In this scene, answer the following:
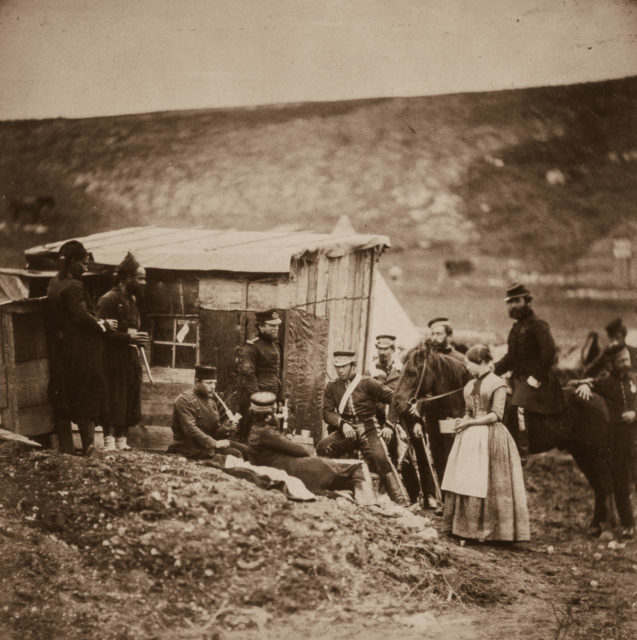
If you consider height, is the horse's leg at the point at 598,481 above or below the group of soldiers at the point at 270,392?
below

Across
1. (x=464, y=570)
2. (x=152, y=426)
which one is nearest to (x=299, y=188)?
(x=152, y=426)

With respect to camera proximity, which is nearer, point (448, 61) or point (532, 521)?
point (448, 61)

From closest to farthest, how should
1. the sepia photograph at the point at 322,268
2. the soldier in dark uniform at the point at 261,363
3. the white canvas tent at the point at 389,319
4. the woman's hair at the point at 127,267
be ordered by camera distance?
the sepia photograph at the point at 322,268 → the soldier in dark uniform at the point at 261,363 → the woman's hair at the point at 127,267 → the white canvas tent at the point at 389,319

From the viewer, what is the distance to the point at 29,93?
484 centimetres

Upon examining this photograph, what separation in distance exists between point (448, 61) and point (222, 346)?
189 cm

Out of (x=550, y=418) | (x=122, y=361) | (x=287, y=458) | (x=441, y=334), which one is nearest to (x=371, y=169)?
(x=441, y=334)

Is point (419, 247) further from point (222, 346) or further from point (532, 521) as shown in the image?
point (532, 521)

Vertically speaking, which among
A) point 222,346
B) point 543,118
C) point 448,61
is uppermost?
point 448,61

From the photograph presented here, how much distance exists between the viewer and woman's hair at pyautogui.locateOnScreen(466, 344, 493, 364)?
4.77 metres

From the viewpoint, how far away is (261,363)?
4602 millimetres

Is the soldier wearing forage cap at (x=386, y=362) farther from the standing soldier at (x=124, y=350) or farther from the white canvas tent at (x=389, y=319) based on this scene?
the standing soldier at (x=124, y=350)

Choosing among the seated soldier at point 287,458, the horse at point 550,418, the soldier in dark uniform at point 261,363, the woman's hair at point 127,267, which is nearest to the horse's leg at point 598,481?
the horse at point 550,418

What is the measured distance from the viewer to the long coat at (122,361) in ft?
15.4

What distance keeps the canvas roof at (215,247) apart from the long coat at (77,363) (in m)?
0.27
